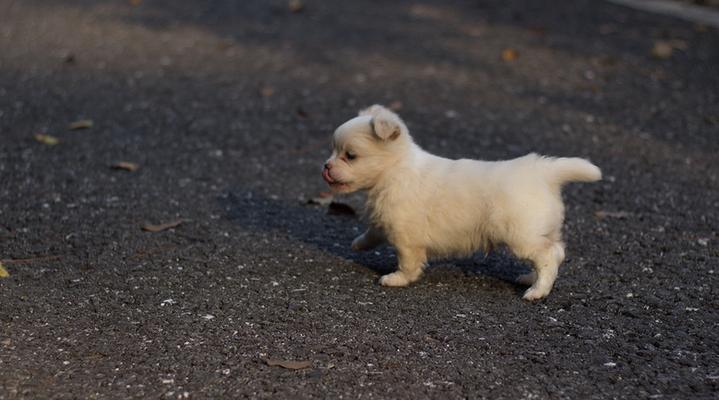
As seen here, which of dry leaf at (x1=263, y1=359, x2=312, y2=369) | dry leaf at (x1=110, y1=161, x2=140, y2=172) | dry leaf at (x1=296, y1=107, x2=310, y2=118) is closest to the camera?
dry leaf at (x1=263, y1=359, x2=312, y2=369)

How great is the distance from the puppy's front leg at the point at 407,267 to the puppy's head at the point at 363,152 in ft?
1.21

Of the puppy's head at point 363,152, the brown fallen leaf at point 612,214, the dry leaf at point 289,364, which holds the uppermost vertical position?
the puppy's head at point 363,152

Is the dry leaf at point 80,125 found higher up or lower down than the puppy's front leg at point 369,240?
lower down

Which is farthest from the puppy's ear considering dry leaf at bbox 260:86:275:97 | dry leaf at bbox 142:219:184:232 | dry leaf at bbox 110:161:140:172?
dry leaf at bbox 260:86:275:97

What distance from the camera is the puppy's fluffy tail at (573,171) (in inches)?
176

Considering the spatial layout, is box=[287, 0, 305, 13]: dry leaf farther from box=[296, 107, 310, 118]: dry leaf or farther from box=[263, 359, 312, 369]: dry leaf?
box=[263, 359, 312, 369]: dry leaf

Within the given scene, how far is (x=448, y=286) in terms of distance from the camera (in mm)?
4797

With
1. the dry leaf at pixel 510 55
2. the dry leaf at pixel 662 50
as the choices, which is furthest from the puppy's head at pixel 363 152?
the dry leaf at pixel 662 50

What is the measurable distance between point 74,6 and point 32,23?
1.26 meters

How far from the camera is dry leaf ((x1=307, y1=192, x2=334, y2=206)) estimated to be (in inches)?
243

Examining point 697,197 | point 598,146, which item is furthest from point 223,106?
point 697,197

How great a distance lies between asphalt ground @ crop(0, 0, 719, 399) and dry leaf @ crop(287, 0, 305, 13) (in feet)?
4.11

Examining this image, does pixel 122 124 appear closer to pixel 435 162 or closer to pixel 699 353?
pixel 435 162

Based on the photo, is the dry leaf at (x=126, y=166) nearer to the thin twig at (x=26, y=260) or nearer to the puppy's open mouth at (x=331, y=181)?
the thin twig at (x=26, y=260)
